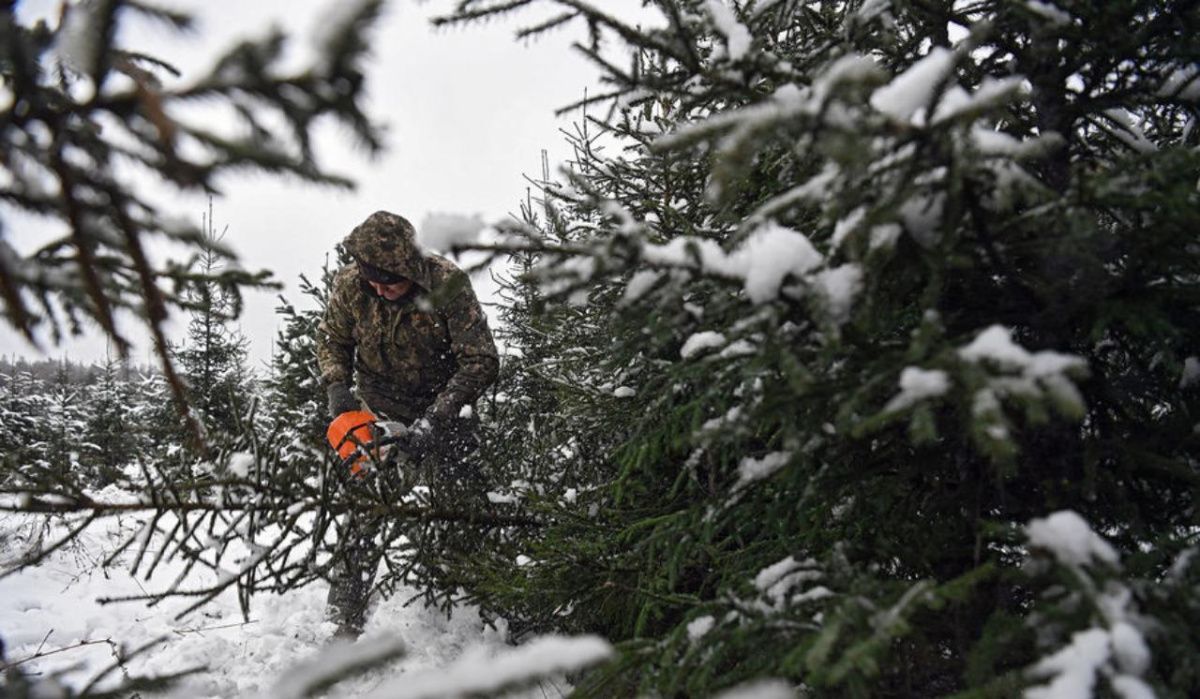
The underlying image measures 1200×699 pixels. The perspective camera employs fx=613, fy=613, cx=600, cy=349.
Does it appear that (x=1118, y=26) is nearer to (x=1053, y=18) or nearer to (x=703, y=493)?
(x=1053, y=18)

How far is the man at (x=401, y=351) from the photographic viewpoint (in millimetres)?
4480

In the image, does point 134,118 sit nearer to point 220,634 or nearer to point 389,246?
point 389,246

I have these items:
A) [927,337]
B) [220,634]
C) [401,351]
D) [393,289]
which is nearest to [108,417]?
[220,634]

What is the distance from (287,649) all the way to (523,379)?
3.26 meters

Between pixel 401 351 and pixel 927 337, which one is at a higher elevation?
pixel 401 351

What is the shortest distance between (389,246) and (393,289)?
0.39m

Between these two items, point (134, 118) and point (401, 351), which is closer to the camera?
point (134, 118)

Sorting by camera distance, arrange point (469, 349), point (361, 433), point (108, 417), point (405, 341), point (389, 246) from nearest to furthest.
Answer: point (361, 433)
point (389, 246)
point (469, 349)
point (405, 341)
point (108, 417)

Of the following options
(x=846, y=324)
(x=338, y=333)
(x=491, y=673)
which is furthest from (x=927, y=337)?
(x=338, y=333)

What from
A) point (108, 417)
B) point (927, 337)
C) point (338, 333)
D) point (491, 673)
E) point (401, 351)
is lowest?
point (491, 673)

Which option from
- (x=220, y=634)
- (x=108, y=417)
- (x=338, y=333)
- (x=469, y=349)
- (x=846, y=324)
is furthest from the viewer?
(x=108, y=417)

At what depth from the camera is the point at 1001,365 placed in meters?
1.20

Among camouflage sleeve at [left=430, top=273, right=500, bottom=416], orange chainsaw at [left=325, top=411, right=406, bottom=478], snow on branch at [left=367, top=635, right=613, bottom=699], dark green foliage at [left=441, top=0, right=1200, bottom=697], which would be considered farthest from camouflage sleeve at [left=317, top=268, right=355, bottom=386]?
snow on branch at [left=367, top=635, right=613, bottom=699]

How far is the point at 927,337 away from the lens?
1.27 m
